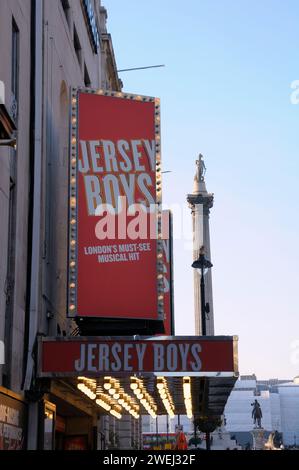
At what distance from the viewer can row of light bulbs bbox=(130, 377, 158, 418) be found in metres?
23.2

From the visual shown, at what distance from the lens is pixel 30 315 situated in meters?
21.6

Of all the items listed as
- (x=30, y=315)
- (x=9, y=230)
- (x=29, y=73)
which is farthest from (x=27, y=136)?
(x=30, y=315)

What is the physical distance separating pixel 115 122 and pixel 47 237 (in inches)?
163

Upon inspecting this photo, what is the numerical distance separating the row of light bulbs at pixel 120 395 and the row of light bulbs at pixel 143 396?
1.27 ft

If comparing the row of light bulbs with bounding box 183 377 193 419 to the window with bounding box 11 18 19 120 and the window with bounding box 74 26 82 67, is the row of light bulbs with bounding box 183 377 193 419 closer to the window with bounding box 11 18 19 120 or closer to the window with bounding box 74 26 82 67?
the window with bounding box 11 18 19 120

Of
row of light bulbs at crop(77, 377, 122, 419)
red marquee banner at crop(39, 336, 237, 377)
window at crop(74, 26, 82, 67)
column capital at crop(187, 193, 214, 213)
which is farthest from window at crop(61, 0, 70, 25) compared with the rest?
column capital at crop(187, 193, 214, 213)

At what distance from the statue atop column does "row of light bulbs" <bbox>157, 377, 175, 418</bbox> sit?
6977cm

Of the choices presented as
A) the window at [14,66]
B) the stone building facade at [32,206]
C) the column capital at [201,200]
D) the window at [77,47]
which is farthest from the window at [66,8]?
the column capital at [201,200]

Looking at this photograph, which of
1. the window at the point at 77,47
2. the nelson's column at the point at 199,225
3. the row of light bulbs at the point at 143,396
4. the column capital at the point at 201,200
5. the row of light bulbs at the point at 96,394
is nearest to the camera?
the row of light bulbs at the point at 96,394

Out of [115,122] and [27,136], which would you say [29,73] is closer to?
[27,136]

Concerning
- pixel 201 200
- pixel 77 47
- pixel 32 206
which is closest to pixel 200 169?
pixel 201 200

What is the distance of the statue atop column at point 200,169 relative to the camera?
101094 mm

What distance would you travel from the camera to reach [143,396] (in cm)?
2702

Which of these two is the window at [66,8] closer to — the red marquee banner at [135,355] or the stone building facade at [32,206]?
the stone building facade at [32,206]
